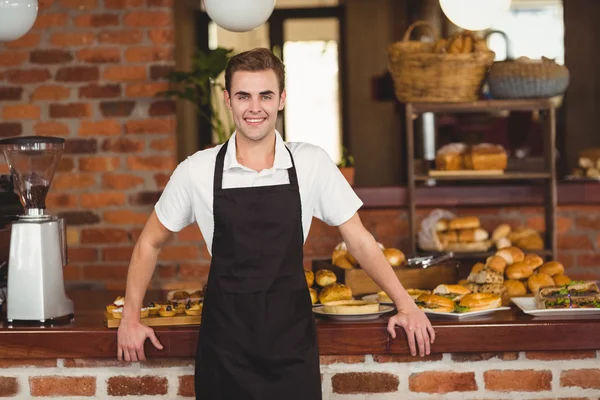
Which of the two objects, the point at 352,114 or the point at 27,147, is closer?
the point at 27,147

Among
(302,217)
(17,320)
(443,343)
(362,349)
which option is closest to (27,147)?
(17,320)

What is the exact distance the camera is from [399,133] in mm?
8445

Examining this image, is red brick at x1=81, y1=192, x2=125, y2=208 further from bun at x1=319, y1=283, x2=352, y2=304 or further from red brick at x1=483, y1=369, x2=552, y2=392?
red brick at x1=483, y1=369, x2=552, y2=392

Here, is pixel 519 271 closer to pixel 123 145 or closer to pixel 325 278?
pixel 325 278

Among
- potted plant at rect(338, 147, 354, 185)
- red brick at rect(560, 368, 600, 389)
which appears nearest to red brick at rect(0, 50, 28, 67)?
potted plant at rect(338, 147, 354, 185)

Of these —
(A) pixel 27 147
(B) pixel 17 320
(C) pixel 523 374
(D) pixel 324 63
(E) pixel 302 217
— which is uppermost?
(D) pixel 324 63

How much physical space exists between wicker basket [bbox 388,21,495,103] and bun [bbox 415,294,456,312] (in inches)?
68.3

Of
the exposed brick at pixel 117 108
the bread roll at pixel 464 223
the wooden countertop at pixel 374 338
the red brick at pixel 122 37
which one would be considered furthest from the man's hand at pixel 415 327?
the red brick at pixel 122 37

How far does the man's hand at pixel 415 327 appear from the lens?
2385 mm

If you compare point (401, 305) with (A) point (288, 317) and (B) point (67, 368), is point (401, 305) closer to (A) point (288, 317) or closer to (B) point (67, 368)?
(A) point (288, 317)

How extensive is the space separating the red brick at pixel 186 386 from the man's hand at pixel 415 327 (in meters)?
0.59

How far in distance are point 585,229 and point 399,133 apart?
4.03 meters

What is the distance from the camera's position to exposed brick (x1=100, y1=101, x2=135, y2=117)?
14.6 ft

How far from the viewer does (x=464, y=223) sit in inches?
166
